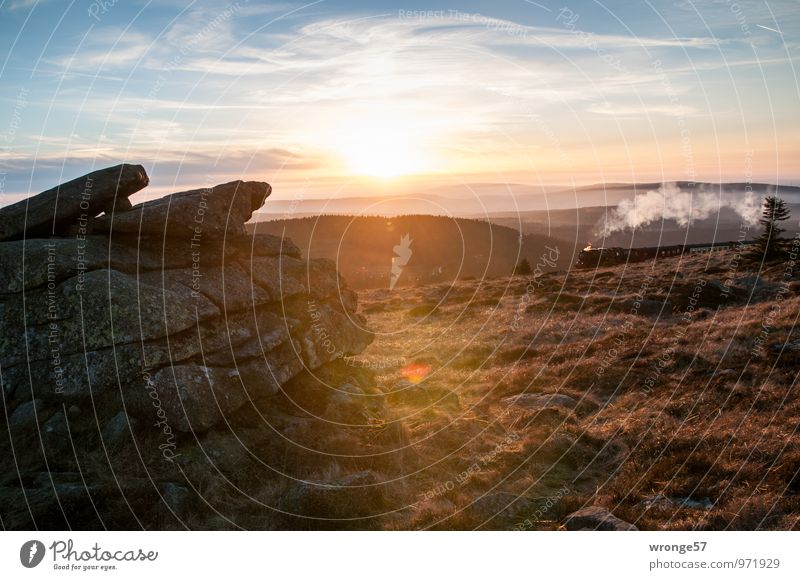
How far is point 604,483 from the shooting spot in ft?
41.9

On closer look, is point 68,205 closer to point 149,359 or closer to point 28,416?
point 149,359

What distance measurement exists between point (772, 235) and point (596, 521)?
4102 cm

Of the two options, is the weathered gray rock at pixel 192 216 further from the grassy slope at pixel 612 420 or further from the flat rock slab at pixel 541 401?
the flat rock slab at pixel 541 401

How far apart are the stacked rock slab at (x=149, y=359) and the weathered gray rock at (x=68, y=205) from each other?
0.05 metres

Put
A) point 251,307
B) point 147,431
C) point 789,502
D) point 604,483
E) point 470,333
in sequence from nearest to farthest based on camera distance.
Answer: point 789,502
point 604,483
point 147,431
point 251,307
point 470,333

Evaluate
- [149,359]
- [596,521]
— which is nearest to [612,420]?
[596,521]

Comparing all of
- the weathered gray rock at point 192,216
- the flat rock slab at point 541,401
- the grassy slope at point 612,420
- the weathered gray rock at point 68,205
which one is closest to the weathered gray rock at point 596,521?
the grassy slope at point 612,420

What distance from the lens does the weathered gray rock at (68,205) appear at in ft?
54.5

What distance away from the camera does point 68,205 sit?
663 inches

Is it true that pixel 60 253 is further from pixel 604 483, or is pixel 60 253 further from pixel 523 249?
pixel 523 249

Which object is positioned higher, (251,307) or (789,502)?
(251,307)

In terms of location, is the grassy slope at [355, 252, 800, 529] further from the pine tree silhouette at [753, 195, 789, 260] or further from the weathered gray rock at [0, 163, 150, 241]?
the pine tree silhouette at [753, 195, 789, 260]

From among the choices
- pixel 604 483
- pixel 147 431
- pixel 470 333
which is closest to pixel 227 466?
pixel 147 431

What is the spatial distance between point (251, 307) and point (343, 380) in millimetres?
4188
